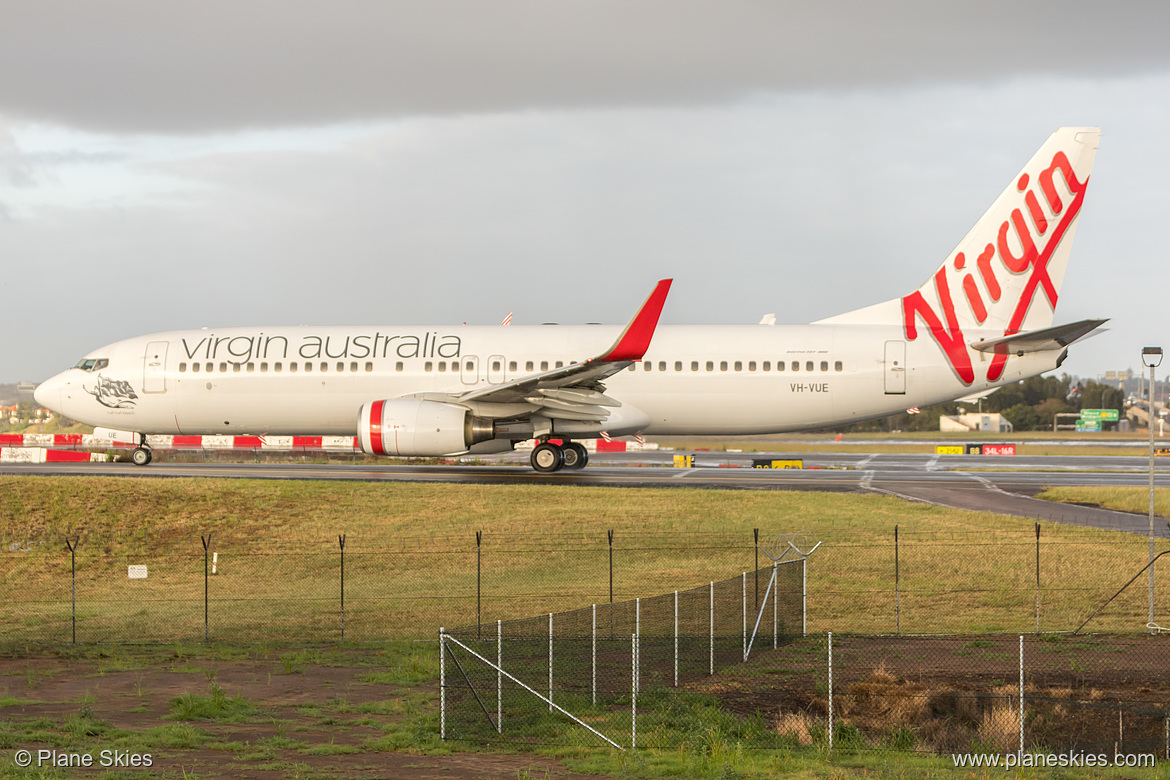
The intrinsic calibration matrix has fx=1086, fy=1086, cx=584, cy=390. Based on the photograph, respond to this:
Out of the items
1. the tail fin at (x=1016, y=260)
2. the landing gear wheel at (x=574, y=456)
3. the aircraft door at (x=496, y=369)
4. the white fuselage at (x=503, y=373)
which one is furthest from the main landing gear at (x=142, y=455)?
the tail fin at (x=1016, y=260)

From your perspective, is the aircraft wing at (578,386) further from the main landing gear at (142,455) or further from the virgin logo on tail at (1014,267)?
the main landing gear at (142,455)

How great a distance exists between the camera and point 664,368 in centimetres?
3397

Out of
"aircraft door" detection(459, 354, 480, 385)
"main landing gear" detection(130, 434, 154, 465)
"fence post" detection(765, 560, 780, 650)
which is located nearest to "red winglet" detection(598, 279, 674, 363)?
"aircraft door" detection(459, 354, 480, 385)

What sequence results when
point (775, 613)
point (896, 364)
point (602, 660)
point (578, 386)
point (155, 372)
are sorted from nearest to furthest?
point (602, 660), point (775, 613), point (578, 386), point (896, 364), point (155, 372)

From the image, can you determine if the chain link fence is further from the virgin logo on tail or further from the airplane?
the virgin logo on tail

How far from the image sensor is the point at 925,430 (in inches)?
4215

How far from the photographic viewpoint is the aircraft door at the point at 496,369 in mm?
34250

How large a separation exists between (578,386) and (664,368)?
325 centimetres

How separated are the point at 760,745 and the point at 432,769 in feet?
11.2

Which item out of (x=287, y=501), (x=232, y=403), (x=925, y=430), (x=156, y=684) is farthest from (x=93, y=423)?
(x=925, y=430)

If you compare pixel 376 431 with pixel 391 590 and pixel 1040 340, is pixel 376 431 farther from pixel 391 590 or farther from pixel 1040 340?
pixel 1040 340

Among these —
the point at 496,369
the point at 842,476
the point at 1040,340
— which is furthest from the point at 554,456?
the point at 1040,340

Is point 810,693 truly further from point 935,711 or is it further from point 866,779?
point 866,779

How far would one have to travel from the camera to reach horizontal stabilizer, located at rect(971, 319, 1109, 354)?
2966 centimetres
